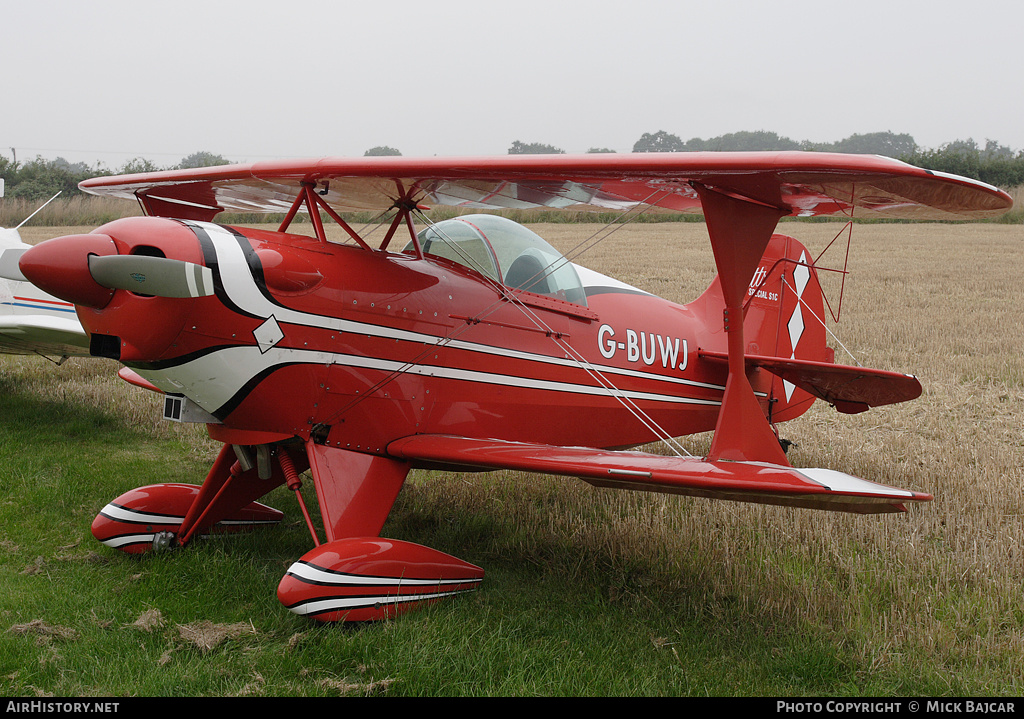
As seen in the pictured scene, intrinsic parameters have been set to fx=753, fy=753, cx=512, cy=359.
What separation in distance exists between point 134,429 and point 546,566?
4.83m

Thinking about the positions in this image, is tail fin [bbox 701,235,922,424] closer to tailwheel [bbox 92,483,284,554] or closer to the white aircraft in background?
tailwheel [bbox 92,483,284,554]

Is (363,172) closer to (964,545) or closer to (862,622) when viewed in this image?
(862,622)

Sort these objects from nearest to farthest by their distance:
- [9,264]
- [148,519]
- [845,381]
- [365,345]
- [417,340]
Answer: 1. [365,345]
2. [417,340]
3. [148,519]
4. [9,264]
5. [845,381]

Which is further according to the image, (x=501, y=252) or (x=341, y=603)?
(x=501, y=252)

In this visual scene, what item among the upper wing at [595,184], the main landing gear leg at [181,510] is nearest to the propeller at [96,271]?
the upper wing at [595,184]

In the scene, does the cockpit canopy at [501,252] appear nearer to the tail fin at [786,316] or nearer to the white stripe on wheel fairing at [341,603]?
the white stripe on wheel fairing at [341,603]

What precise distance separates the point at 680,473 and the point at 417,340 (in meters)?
1.77

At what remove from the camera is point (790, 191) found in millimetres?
4578

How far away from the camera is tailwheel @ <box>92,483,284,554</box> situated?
4918 mm

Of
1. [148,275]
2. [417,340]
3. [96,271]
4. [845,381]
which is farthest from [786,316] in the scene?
[96,271]

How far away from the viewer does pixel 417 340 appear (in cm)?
458

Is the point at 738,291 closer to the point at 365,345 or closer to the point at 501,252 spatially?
the point at 501,252

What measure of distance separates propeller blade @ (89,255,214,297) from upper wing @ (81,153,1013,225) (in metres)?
1.03
